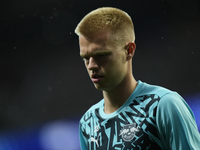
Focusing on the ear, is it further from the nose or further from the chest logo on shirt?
the chest logo on shirt

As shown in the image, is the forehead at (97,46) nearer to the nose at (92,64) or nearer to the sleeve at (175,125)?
the nose at (92,64)

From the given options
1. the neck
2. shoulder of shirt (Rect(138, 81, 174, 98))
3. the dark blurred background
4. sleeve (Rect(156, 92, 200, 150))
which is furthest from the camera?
the dark blurred background

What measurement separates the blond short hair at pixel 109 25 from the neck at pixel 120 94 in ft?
0.71

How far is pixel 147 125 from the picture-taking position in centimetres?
107

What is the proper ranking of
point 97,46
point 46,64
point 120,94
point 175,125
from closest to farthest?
1. point 175,125
2. point 97,46
3. point 120,94
4. point 46,64

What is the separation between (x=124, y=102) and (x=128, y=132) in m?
0.17

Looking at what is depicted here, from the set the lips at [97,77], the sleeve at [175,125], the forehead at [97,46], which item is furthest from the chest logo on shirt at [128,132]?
the forehead at [97,46]

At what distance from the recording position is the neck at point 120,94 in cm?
122

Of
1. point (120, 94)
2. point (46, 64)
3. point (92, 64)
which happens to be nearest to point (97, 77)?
point (92, 64)

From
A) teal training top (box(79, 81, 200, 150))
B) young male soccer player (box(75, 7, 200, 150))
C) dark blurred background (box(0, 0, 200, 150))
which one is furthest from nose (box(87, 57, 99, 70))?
dark blurred background (box(0, 0, 200, 150))

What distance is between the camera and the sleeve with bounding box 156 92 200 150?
971 mm

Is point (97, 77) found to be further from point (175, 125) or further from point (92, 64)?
point (175, 125)

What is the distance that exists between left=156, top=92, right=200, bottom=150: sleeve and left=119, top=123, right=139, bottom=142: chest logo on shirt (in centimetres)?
13

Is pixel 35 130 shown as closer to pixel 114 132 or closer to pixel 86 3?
pixel 86 3
